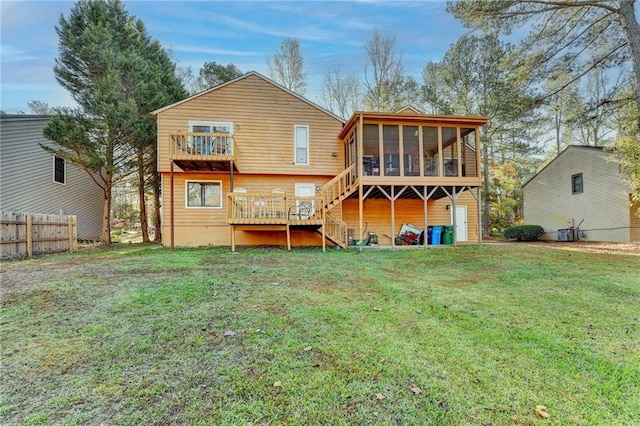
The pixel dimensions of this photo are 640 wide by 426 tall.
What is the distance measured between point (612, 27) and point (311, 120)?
37.6 feet

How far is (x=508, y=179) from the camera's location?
23062 millimetres

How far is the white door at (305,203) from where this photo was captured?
1216 cm

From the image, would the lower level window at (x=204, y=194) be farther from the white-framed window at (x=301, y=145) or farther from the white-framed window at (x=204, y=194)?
the white-framed window at (x=301, y=145)

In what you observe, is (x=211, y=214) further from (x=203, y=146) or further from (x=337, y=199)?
(x=337, y=199)

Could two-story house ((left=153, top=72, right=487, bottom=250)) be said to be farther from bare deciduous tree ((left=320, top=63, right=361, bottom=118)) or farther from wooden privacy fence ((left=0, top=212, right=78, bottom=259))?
bare deciduous tree ((left=320, top=63, right=361, bottom=118))

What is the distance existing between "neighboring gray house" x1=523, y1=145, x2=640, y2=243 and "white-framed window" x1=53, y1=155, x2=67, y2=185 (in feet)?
75.5

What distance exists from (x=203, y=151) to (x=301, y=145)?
3.95m

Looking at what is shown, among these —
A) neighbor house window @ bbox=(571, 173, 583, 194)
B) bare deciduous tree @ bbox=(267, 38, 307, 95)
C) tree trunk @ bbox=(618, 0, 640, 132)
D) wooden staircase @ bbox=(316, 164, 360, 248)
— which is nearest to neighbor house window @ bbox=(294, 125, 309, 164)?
wooden staircase @ bbox=(316, 164, 360, 248)

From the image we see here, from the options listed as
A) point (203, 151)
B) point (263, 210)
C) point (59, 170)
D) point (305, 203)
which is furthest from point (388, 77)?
point (59, 170)

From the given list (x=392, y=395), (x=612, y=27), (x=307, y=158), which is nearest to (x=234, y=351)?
(x=392, y=395)

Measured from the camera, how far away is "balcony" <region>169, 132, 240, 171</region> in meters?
10.7

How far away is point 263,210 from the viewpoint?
10922 millimetres

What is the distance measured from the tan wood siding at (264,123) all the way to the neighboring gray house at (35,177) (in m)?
5.79

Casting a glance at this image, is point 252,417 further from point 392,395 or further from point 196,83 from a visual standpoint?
point 196,83
